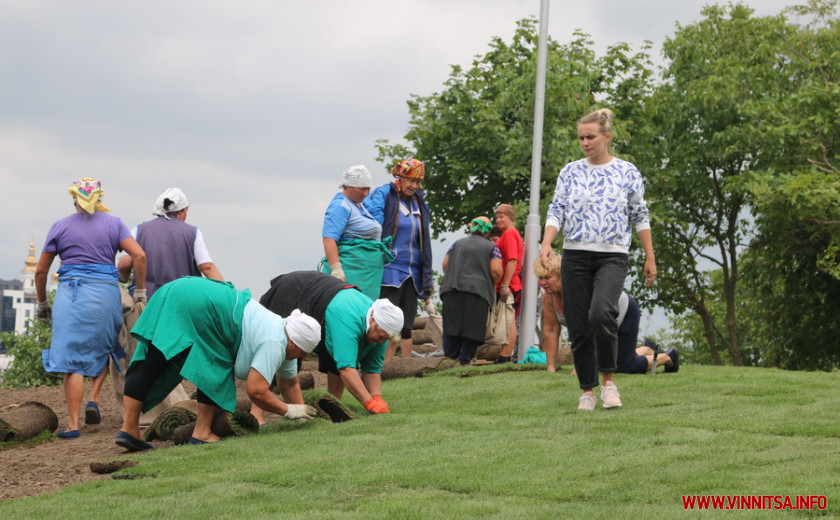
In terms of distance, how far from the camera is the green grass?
5.50m

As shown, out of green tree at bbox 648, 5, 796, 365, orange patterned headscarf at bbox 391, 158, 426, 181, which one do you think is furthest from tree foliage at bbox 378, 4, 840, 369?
orange patterned headscarf at bbox 391, 158, 426, 181

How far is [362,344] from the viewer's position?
8945 millimetres

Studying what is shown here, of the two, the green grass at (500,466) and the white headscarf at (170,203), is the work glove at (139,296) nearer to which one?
the white headscarf at (170,203)

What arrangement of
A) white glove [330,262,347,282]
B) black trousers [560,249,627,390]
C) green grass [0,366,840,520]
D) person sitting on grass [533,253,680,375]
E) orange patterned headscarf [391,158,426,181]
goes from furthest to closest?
orange patterned headscarf [391,158,426,181] → person sitting on grass [533,253,680,375] → white glove [330,262,347,282] → black trousers [560,249,627,390] → green grass [0,366,840,520]

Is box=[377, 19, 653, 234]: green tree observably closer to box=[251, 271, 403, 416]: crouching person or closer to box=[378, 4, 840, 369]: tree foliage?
box=[378, 4, 840, 369]: tree foliage

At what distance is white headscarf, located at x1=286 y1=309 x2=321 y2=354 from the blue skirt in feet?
7.68

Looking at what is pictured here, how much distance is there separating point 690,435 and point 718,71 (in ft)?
104

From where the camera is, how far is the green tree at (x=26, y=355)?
38125 mm

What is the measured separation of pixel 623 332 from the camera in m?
11.5

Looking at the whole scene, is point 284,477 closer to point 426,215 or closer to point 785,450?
point 785,450

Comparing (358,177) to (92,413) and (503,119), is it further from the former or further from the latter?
(503,119)

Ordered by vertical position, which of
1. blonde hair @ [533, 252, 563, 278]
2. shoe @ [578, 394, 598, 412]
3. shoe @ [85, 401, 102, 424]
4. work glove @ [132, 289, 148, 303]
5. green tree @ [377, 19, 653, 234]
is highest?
green tree @ [377, 19, 653, 234]

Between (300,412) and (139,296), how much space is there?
2.06m

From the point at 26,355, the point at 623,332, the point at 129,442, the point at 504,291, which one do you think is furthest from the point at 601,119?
the point at 26,355
